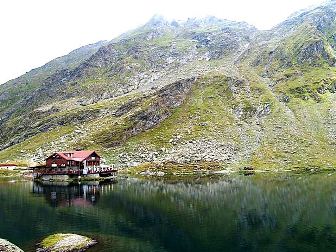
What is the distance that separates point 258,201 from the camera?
91750 mm

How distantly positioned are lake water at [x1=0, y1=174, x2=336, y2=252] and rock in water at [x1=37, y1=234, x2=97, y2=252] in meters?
1.71

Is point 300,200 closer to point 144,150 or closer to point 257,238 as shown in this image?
point 257,238

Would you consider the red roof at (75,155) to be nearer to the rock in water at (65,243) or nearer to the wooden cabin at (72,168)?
the wooden cabin at (72,168)

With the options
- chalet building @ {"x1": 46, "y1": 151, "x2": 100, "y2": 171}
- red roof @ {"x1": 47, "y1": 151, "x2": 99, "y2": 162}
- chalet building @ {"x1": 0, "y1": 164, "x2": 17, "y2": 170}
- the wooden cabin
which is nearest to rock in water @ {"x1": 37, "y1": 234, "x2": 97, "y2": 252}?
the wooden cabin

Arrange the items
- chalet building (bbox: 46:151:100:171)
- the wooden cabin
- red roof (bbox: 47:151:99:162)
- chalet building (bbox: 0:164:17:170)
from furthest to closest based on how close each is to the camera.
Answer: chalet building (bbox: 0:164:17:170) < red roof (bbox: 47:151:99:162) < chalet building (bbox: 46:151:100:171) < the wooden cabin

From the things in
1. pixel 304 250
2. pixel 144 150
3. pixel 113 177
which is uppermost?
pixel 144 150

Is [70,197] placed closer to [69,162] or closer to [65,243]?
[65,243]

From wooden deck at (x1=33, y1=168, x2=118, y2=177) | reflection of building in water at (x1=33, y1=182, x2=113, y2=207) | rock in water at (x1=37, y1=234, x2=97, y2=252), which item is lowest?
rock in water at (x1=37, y1=234, x2=97, y2=252)

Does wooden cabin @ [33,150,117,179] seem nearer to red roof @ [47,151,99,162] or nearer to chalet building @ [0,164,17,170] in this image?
red roof @ [47,151,99,162]

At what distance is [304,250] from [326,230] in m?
12.3

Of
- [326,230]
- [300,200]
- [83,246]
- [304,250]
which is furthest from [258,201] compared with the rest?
[83,246]

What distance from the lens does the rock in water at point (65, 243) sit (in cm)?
5259

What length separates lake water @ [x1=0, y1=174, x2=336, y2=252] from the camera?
191ft

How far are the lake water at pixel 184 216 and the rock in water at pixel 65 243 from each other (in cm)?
171
